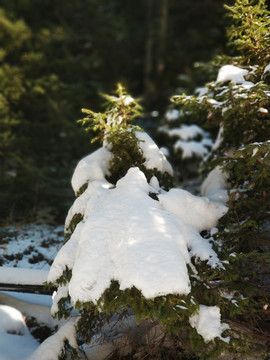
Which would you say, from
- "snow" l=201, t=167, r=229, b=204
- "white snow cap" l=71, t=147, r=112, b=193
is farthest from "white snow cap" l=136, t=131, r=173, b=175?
Answer: "snow" l=201, t=167, r=229, b=204

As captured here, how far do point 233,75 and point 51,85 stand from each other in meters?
6.10

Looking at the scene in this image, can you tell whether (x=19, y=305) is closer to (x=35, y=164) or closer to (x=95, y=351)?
(x=95, y=351)

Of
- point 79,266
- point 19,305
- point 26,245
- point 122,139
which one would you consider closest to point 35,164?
point 26,245

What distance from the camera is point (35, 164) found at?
9117 mm

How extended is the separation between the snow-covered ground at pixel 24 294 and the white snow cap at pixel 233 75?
482cm

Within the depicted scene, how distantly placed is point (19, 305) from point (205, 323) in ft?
14.0

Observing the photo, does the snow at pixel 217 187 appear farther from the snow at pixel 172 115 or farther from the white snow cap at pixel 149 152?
the snow at pixel 172 115

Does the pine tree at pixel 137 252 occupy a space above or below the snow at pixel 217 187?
below

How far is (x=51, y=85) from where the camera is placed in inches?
375

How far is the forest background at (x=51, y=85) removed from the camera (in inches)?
349

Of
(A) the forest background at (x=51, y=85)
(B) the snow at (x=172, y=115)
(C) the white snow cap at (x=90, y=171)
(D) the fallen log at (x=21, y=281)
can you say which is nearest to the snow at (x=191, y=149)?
(B) the snow at (x=172, y=115)

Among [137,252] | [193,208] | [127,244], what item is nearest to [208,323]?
[137,252]

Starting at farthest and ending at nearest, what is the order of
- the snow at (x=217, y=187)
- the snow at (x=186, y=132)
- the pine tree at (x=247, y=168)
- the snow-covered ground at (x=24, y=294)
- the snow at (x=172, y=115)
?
1. the snow at (x=172, y=115)
2. the snow at (x=186, y=132)
3. the snow-covered ground at (x=24, y=294)
4. the snow at (x=217, y=187)
5. the pine tree at (x=247, y=168)

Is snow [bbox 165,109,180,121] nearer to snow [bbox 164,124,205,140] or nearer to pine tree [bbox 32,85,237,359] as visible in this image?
snow [bbox 164,124,205,140]
